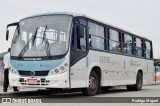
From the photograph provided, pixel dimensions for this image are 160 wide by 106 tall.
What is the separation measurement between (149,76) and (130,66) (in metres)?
4.36

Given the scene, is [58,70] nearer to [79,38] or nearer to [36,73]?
[36,73]

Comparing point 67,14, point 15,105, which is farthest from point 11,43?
point 15,105

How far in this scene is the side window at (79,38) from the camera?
1435cm

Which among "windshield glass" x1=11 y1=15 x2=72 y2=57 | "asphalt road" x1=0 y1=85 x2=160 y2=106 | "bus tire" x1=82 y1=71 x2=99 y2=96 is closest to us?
"asphalt road" x1=0 y1=85 x2=160 y2=106

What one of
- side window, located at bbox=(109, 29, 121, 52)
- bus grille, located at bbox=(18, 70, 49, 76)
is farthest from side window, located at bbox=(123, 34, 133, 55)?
bus grille, located at bbox=(18, 70, 49, 76)

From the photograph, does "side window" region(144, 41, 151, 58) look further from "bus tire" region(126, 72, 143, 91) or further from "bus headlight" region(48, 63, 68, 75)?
"bus headlight" region(48, 63, 68, 75)

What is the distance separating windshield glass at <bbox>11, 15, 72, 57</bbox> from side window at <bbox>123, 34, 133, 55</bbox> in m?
6.27

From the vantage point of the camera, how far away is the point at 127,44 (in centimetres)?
2066

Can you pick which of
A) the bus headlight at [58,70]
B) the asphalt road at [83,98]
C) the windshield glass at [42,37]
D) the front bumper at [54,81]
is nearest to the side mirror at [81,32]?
the windshield glass at [42,37]

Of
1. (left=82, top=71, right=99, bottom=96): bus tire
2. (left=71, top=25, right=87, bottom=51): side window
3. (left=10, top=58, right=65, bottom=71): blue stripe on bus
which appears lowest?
(left=82, top=71, right=99, bottom=96): bus tire

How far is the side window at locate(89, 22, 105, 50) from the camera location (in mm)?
15922

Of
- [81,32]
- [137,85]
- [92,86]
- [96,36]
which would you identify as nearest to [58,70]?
[81,32]

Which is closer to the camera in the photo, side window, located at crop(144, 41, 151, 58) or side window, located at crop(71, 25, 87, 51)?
side window, located at crop(71, 25, 87, 51)

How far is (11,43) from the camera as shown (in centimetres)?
1508
